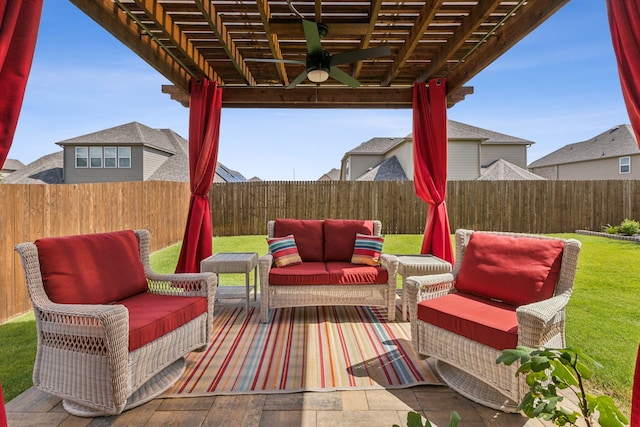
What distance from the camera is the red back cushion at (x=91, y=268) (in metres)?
2.14

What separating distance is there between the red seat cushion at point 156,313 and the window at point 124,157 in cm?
1322

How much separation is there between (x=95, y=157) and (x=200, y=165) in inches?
485

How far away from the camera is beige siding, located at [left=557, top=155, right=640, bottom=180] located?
44.5 ft

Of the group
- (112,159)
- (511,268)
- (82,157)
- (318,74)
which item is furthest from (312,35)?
(82,157)

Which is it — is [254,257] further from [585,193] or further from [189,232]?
[585,193]

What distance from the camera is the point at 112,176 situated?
14.0 metres

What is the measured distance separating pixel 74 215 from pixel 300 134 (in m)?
13.4

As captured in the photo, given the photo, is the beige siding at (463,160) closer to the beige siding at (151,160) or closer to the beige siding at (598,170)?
the beige siding at (598,170)

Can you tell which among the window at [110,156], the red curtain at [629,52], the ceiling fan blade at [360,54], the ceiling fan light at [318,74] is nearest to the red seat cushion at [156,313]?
the ceiling fan light at [318,74]

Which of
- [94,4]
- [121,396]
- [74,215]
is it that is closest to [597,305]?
[121,396]

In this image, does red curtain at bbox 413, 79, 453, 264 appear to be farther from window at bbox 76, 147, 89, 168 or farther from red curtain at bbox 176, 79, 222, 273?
window at bbox 76, 147, 89, 168

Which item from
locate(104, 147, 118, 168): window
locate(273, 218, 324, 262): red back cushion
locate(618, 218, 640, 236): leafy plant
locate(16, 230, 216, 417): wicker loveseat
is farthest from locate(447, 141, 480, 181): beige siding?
locate(104, 147, 118, 168): window

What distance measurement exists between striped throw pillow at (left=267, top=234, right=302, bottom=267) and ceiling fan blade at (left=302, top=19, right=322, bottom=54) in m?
2.00

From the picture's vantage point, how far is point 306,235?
4.05m
